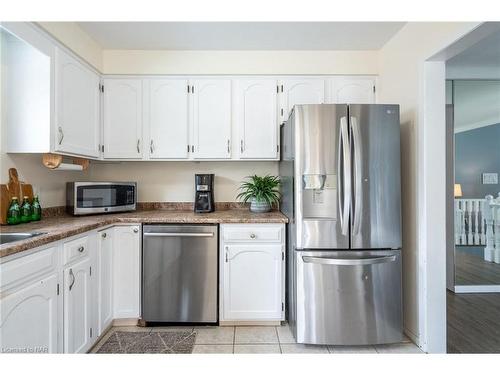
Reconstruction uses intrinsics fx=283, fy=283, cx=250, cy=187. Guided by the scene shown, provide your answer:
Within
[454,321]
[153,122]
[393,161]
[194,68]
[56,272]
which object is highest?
[194,68]

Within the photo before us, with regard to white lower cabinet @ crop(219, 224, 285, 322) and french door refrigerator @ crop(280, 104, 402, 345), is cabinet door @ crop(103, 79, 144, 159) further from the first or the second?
french door refrigerator @ crop(280, 104, 402, 345)

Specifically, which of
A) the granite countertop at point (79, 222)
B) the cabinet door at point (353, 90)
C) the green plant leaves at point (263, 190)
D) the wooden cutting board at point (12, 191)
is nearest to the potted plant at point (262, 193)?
the green plant leaves at point (263, 190)

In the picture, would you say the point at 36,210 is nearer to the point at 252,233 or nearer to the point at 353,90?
the point at 252,233

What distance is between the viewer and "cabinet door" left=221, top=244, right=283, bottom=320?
2322mm

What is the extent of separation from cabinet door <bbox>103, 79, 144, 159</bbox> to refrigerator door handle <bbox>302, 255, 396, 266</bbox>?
6.00 ft

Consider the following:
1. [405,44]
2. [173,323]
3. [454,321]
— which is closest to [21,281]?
[173,323]

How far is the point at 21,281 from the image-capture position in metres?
1.32

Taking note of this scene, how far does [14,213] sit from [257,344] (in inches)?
76.8

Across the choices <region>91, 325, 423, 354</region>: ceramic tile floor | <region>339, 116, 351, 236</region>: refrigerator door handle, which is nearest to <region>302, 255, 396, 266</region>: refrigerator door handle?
<region>339, 116, 351, 236</region>: refrigerator door handle

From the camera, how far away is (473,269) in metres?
3.30
